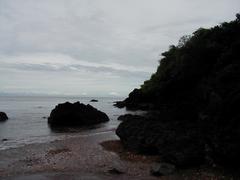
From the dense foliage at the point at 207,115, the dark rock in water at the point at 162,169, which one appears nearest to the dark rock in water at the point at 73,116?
the dense foliage at the point at 207,115

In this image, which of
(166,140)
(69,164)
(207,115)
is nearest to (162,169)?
(166,140)

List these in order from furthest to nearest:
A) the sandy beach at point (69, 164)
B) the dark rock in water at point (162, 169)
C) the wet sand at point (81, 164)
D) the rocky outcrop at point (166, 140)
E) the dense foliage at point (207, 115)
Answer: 1. the rocky outcrop at point (166, 140)
2. the sandy beach at point (69, 164)
3. the dense foliage at point (207, 115)
4. the dark rock in water at point (162, 169)
5. the wet sand at point (81, 164)

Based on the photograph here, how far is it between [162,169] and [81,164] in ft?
17.3

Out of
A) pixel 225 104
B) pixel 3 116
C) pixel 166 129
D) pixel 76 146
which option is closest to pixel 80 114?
pixel 3 116

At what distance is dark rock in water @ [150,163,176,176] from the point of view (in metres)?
17.5

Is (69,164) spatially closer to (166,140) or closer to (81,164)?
(81,164)

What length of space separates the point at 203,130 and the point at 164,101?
2899 centimetres

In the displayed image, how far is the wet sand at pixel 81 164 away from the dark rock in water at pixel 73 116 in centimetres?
2344

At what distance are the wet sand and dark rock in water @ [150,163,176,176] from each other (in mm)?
307

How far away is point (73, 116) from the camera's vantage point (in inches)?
2093

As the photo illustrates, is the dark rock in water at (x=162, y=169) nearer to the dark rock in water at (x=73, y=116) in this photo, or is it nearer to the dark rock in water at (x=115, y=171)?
the dark rock in water at (x=115, y=171)

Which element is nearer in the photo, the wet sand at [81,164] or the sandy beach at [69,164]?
the wet sand at [81,164]

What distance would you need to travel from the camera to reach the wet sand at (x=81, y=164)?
57.1 ft

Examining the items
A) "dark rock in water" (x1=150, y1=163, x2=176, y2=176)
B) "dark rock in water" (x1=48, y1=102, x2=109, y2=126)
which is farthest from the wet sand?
"dark rock in water" (x1=48, y1=102, x2=109, y2=126)
